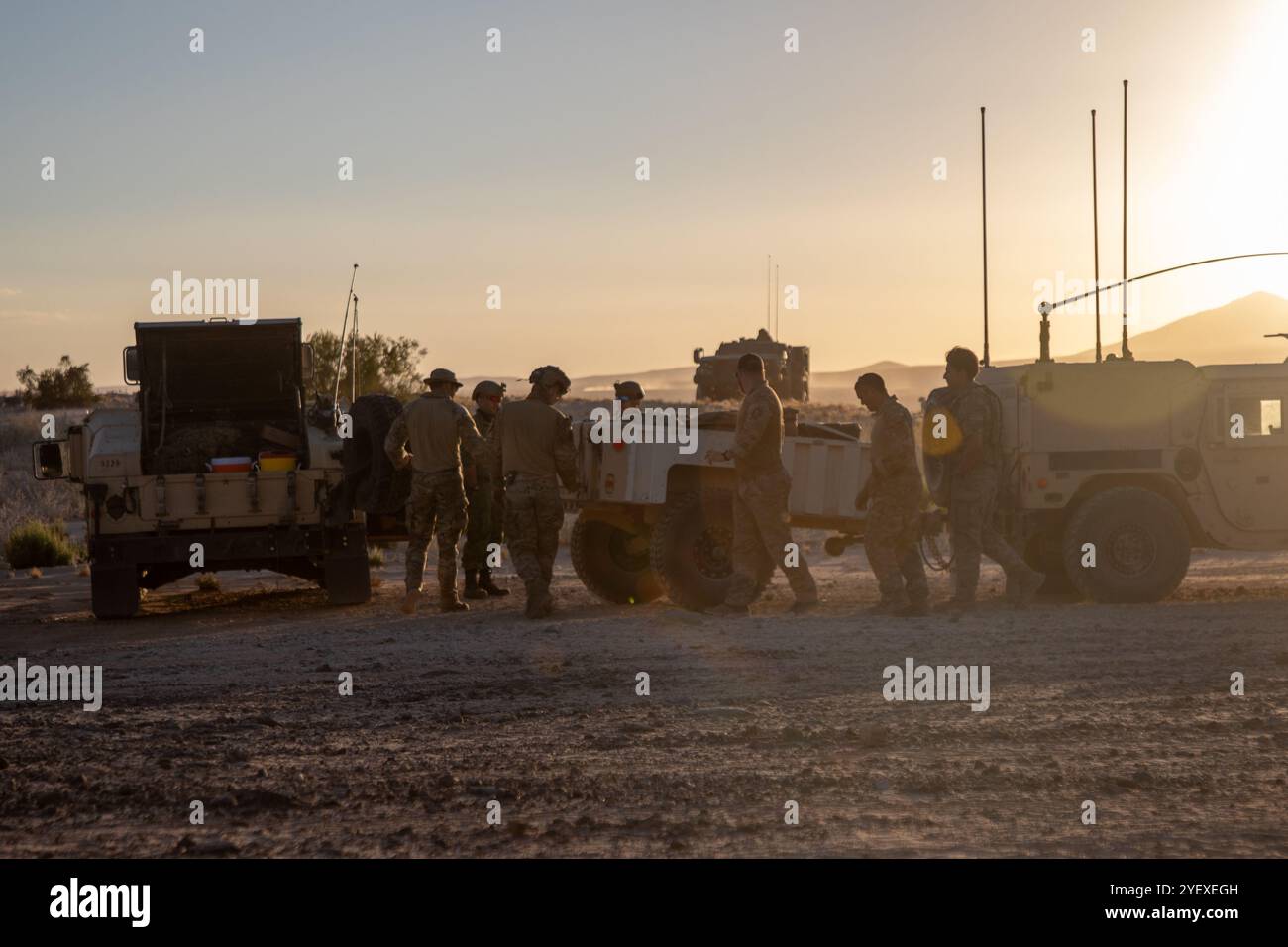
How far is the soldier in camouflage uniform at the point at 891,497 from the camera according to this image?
472 inches

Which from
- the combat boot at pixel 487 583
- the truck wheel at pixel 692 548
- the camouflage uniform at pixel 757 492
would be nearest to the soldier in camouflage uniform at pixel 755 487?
the camouflage uniform at pixel 757 492

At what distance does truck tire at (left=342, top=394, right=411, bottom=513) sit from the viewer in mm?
13648

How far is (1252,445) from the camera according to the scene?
13.0 metres

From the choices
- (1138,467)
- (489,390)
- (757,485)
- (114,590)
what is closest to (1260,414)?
(1138,467)

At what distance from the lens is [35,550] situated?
2014 centimetres

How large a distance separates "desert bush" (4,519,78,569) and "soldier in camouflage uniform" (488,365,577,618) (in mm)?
10206

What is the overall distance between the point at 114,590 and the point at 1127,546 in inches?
340

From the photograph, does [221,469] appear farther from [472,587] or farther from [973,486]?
[973,486]

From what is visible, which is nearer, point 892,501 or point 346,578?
point 892,501

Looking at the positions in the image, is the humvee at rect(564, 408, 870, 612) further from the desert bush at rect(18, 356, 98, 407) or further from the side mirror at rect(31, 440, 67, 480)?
the desert bush at rect(18, 356, 98, 407)

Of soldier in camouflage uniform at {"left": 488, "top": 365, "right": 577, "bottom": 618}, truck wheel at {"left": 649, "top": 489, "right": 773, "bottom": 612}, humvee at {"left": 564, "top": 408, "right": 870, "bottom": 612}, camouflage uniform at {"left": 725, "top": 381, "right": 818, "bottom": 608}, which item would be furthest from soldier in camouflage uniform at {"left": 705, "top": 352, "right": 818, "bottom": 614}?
soldier in camouflage uniform at {"left": 488, "top": 365, "right": 577, "bottom": 618}
